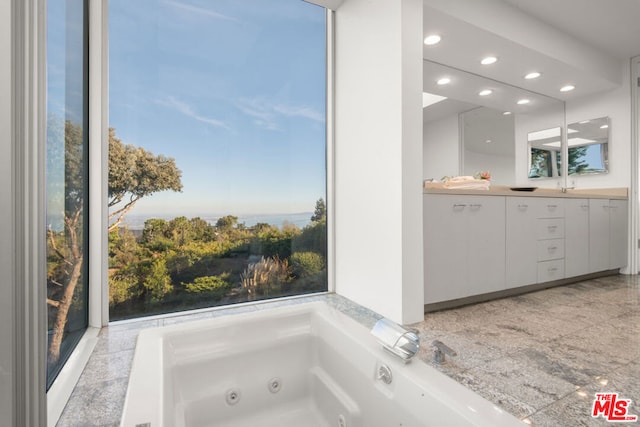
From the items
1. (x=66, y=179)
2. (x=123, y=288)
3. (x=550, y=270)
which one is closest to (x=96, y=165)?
(x=66, y=179)

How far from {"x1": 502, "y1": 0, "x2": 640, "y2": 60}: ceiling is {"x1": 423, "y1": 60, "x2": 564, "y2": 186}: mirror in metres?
0.64

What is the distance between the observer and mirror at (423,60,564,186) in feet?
9.68

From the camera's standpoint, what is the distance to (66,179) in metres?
1.36

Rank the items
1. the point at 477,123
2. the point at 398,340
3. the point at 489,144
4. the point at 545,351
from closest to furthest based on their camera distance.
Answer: the point at 398,340 < the point at 545,351 < the point at 477,123 < the point at 489,144

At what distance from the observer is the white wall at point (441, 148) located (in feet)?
9.45

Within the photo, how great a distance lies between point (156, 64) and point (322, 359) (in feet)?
6.66

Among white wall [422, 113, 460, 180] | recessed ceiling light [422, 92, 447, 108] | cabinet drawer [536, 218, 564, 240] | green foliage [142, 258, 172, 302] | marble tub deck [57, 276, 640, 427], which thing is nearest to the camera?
marble tub deck [57, 276, 640, 427]

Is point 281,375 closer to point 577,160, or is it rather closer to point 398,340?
point 398,340

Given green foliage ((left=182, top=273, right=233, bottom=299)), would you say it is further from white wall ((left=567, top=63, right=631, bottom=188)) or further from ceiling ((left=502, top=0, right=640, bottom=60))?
white wall ((left=567, top=63, right=631, bottom=188))

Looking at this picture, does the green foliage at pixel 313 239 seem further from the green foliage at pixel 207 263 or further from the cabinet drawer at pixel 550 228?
the cabinet drawer at pixel 550 228

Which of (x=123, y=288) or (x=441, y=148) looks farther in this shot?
(x=441, y=148)

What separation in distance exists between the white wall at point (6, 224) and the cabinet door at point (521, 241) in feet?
8.99

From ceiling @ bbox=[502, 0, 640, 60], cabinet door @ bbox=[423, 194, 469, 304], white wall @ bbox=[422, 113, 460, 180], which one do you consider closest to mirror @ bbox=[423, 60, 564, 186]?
white wall @ bbox=[422, 113, 460, 180]

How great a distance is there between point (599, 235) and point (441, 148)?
1906 millimetres
